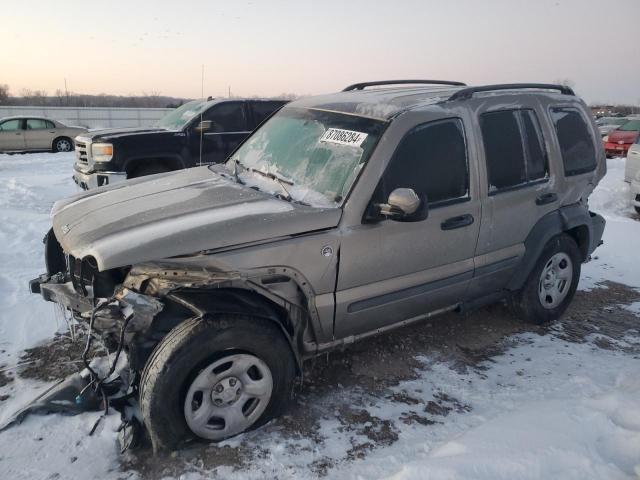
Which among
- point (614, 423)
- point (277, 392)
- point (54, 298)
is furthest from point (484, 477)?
point (54, 298)

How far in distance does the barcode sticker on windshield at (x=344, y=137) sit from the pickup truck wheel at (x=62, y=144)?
16940mm

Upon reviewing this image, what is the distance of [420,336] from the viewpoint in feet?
13.9

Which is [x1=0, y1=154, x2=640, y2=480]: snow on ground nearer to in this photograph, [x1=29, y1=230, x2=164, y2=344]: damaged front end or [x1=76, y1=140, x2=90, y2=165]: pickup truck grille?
[x1=29, y1=230, x2=164, y2=344]: damaged front end

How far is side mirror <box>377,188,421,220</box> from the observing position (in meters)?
2.89

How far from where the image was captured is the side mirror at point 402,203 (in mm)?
2889

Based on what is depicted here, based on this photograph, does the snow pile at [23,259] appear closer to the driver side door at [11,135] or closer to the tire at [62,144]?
the driver side door at [11,135]

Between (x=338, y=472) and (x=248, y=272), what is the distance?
115 centimetres

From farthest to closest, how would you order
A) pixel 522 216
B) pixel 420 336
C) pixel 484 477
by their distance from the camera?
pixel 420 336
pixel 522 216
pixel 484 477

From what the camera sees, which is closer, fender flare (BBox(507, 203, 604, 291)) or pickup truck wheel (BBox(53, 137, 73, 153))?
fender flare (BBox(507, 203, 604, 291))

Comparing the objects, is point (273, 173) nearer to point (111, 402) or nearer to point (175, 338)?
point (175, 338)

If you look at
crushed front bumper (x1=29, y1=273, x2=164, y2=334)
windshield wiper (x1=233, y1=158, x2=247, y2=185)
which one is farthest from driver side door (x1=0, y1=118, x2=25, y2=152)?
crushed front bumper (x1=29, y1=273, x2=164, y2=334)

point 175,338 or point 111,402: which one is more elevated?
point 175,338

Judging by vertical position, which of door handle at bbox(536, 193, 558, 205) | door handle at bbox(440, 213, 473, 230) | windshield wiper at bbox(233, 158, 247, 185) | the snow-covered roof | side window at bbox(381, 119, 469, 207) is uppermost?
the snow-covered roof

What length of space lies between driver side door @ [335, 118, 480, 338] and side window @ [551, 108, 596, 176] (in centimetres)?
122
